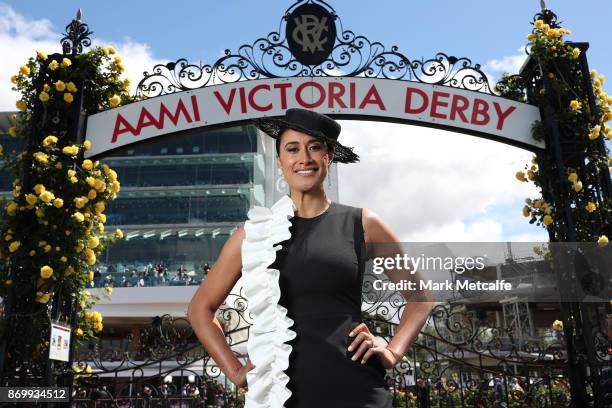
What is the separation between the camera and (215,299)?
5.86 ft

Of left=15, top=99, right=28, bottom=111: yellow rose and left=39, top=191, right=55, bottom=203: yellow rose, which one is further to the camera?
left=15, top=99, right=28, bottom=111: yellow rose

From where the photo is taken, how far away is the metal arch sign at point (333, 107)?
5.87 metres

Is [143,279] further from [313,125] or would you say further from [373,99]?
[313,125]

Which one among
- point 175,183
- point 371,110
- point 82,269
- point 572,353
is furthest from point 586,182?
point 175,183

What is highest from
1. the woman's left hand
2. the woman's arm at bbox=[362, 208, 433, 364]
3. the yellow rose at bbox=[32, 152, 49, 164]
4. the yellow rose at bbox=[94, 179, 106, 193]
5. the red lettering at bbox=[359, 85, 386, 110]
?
the red lettering at bbox=[359, 85, 386, 110]

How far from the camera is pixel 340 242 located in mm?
1715

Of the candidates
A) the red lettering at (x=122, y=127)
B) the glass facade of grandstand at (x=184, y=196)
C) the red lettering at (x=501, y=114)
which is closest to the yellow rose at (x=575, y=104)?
the red lettering at (x=501, y=114)

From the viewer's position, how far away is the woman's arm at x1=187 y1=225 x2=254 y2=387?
1724 millimetres

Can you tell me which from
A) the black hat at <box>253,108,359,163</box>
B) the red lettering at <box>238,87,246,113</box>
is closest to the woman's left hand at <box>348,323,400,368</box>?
the black hat at <box>253,108,359,163</box>

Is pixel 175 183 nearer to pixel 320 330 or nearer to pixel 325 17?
pixel 325 17

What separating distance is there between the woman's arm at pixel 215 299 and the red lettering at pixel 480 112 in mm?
4652

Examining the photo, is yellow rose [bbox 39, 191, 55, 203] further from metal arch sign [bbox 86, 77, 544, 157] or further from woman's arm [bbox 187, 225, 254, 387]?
woman's arm [bbox 187, 225, 254, 387]

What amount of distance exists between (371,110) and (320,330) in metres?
4.59

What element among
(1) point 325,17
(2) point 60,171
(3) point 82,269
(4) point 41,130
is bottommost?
(3) point 82,269
